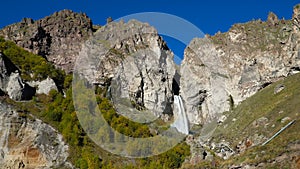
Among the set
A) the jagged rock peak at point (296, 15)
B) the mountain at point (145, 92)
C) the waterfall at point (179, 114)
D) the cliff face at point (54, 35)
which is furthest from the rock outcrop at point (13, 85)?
the jagged rock peak at point (296, 15)

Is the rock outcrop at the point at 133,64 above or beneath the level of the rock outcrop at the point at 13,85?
above

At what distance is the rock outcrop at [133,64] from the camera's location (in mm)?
97812

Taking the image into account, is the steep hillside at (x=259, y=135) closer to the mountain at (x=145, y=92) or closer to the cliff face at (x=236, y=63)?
the mountain at (x=145, y=92)

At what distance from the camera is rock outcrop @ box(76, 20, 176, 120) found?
97812 mm

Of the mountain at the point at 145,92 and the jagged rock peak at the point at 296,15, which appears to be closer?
the mountain at the point at 145,92

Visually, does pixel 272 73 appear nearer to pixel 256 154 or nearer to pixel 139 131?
pixel 139 131

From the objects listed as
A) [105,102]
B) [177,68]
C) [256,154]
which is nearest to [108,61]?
[177,68]

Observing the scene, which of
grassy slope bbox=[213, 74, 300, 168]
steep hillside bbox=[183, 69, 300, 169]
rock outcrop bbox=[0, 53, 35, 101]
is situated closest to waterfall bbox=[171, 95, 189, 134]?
steep hillside bbox=[183, 69, 300, 169]

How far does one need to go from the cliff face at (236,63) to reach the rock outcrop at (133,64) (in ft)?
24.2

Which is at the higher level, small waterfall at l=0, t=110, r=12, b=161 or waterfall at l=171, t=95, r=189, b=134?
waterfall at l=171, t=95, r=189, b=134

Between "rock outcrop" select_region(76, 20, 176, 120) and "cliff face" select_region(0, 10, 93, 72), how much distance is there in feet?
21.3

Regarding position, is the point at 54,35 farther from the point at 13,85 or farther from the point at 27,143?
the point at 27,143

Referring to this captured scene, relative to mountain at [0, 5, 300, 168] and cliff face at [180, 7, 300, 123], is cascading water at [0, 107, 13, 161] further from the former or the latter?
cliff face at [180, 7, 300, 123]

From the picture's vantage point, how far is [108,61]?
9956cm
